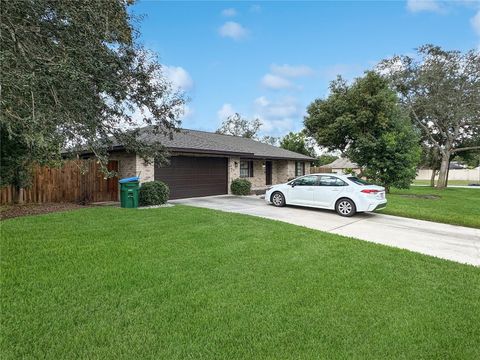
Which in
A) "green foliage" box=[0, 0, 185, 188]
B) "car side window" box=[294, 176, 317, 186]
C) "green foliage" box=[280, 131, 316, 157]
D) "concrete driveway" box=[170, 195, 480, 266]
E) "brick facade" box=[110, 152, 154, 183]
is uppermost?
"green foliage" box=[280, 131, 316, 157]

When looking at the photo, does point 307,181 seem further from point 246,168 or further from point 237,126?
point 237,126

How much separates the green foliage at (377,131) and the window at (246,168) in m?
5.85

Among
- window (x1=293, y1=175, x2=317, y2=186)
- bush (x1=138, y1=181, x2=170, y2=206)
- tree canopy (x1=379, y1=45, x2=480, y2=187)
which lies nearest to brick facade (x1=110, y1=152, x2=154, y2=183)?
bush (x1=138, y1=181, x2=170, y2=206)

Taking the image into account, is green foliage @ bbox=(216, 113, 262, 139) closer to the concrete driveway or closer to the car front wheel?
the car front wheel

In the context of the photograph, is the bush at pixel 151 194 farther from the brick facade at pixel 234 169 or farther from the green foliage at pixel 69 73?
the green foliage at pixel 69 73

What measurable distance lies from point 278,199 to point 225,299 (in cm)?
904

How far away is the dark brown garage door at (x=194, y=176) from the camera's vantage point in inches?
569

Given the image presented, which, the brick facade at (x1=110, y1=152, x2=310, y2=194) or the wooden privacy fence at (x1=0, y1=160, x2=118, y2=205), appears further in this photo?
the brick facade at (x1=110, y1=152, x2=310, y2=194)

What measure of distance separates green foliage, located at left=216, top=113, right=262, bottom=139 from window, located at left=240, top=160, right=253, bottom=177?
30.6m

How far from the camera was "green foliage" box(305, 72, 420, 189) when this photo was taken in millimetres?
18016

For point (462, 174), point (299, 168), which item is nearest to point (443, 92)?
point (299, 168)

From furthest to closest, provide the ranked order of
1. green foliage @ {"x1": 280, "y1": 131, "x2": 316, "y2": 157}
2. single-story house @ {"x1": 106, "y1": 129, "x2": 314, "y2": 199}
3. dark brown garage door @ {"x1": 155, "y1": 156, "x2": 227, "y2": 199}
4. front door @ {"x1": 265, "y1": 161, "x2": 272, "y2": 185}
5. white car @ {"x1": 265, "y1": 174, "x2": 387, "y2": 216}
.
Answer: green foliage @ {"x1": 280, "y1": 131, "x2": 316, "y2": 157} → front door @ {"x1": 265, "y1": 161, "x2": 272, "y2": 185} → dark brown garage door @ {"x1": 155, "y1": 156, "x2": 227, "y2": 199} → single-story house @ {"x1": 106, "y1": 129, "x2": 314, "y2": 199} → white car @ {"x1": 265, "y1": 174, "x2": 387, "y2": 216}

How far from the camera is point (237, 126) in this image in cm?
5169

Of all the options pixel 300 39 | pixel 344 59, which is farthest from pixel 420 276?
pixel 344 59
